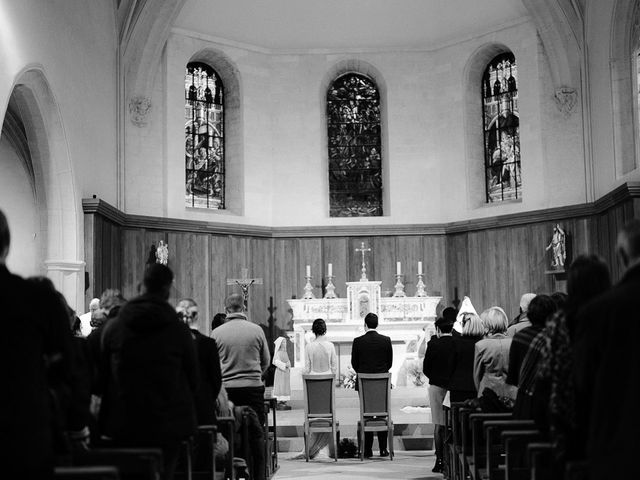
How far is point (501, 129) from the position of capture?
18750mm

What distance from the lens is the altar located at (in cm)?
1661

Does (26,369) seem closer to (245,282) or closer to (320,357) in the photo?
(320,357)

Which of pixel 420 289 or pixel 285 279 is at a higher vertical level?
pixel 285 279

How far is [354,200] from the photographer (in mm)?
19641

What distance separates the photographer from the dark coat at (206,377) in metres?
6.09

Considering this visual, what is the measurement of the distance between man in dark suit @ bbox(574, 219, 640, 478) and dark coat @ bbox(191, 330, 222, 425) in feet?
10.5

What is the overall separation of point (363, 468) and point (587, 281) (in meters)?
6.64

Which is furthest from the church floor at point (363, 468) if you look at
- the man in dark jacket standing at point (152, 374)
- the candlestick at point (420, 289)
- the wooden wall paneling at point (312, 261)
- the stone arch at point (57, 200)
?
the wooden wall paneling at point (312, 261)

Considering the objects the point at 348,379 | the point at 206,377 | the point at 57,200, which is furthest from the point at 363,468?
the point at 57,200

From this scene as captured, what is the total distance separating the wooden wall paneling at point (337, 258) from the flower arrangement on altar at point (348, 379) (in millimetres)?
2502

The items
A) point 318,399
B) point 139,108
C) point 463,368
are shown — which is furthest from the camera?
point 139,108

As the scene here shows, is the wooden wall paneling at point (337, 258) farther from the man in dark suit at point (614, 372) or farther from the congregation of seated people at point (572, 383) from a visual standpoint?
the man in dark suit at point (614, 372)

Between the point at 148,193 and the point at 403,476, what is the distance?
30.0ft

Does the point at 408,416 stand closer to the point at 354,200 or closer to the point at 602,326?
the point at 354,200
